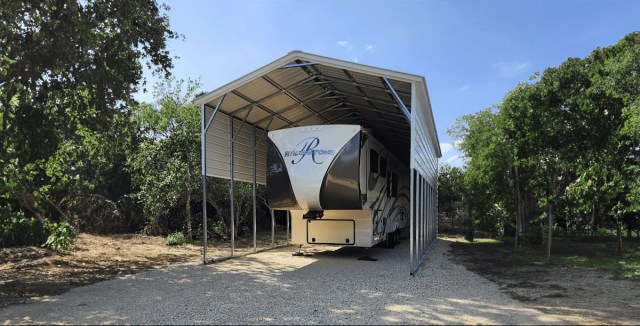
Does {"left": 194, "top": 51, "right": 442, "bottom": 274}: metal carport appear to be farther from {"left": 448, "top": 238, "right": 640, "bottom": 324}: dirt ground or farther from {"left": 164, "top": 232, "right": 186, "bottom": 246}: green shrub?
{"left": 164, "top": 232, "right": 186, "bottom": 246}: green shrub

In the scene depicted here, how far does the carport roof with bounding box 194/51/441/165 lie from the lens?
9.62 meters

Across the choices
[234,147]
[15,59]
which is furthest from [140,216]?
[15,59]

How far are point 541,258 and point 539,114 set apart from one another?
4.25 meters

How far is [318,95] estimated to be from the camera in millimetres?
12734

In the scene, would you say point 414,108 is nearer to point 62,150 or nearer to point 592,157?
point 592,157

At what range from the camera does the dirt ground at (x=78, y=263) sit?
26.5 ft

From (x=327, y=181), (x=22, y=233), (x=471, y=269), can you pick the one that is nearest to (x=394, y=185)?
(x=471, y=269)

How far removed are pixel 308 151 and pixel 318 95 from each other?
2982 millimetres

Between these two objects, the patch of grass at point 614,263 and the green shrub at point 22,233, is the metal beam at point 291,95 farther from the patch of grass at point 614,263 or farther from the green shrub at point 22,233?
the patch of grass at point 614,263

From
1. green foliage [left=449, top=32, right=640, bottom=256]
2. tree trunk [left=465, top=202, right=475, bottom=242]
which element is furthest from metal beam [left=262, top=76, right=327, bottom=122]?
tree trunk [left=465, top=202, right=475, bottom=242]

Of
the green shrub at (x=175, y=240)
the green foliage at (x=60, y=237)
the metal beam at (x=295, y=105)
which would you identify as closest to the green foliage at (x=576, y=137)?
the metal beam at (x=295, y=105)

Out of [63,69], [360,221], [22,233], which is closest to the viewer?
[63,69]

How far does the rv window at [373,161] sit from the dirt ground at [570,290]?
3.43 m

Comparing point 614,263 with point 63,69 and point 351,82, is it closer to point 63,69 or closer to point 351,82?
point 351,82
